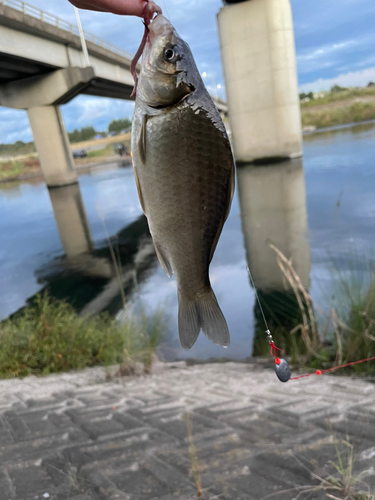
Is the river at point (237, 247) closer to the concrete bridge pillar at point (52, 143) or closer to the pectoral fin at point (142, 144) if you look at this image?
the pectoral fin at point (142, 144)

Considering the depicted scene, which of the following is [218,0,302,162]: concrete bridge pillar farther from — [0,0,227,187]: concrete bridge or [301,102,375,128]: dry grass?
[301,102,375,128]: dry grass

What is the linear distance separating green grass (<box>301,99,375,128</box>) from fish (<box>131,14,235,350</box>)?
40.1m

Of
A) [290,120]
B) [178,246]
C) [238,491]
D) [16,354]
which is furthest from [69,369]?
[290,120]

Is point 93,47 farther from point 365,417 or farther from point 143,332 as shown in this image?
point 365,417

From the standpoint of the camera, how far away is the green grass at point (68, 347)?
5391 millimetres

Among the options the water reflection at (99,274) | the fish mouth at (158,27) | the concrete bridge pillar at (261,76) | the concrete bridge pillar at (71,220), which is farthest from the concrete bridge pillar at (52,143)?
the fish mouth at (158,27)

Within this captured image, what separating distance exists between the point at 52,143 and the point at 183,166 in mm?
27542

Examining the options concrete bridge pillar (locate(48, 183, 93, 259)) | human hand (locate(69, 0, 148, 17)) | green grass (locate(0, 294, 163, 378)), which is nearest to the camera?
human hand (locate(69, 0, 148, 17))

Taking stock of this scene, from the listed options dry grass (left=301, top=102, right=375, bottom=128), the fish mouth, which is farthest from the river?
dry grass (left=301, top=102, right=375, bottom=128)

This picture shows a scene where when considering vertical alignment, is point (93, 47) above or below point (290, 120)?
above

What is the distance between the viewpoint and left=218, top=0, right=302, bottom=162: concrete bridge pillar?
18375 millimetres

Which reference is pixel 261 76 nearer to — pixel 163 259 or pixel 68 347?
pixel 68 347

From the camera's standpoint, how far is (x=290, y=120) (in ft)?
65.0

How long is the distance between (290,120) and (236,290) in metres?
14.1
